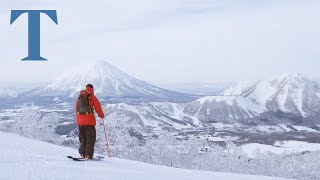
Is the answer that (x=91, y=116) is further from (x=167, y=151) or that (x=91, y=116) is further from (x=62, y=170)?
(x=167, y=151)

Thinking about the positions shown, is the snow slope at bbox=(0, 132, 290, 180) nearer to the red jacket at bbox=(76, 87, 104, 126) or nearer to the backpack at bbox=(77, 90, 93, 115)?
the red jacket at bbox=(76, 87, 104, 126)

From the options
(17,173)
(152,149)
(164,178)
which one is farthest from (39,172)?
(152,149)

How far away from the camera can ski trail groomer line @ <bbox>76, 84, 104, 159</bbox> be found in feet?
47.6

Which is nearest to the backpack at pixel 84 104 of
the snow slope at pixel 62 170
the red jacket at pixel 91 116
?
the red jacket at pixel 91 116

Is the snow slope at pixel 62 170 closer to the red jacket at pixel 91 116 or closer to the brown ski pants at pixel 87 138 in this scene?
the brown ski pants at pixel 87 138

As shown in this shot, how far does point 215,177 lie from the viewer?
14.9 meters

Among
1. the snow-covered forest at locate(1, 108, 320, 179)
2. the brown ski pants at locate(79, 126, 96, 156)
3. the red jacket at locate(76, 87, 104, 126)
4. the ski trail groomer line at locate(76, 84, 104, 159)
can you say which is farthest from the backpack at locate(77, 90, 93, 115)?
the snow-covered forest at locate(1, 108, 320, 179)

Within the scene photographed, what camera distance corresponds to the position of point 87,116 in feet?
48.4

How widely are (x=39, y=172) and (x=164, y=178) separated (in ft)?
11.6

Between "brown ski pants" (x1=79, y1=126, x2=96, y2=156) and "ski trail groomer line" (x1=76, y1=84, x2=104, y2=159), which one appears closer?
"ski trail groomer line" (x1=76, y1=84, x2=104, y2=159)

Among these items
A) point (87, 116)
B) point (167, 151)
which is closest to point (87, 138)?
point (87, 116)

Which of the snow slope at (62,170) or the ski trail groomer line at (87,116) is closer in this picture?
the snow slope at (62,170)

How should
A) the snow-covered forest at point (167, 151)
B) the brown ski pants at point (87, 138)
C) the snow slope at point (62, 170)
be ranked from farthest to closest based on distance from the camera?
the snow-covered forest at point (167, 151), the brown ski pants at point (87, 138), the snow slope at point (62, 170)

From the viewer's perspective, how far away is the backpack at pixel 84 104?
1456 cm
